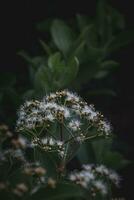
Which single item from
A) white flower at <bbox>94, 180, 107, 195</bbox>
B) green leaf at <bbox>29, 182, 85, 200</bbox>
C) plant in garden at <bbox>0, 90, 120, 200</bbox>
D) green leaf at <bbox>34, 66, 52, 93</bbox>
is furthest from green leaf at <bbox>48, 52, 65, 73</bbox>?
green leaf at <bbox>29, 182, 85, 200</bbox>

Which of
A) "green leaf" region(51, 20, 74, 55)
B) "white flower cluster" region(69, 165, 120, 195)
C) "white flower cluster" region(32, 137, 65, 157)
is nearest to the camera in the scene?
"white flower cluster" region(69, 165, 120, 195)

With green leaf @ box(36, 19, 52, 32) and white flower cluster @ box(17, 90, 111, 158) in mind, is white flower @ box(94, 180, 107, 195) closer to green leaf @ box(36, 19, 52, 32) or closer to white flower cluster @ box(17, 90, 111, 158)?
white flower cluster @ box(17, 90, 111, 158)

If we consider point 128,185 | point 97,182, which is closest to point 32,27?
point 128,185

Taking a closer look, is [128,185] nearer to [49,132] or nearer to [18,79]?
[18,79]

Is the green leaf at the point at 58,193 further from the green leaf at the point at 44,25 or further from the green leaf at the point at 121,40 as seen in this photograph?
the green leaf at the point at 44,25

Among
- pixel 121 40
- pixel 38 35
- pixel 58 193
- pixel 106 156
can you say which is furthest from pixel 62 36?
pixel 58 193

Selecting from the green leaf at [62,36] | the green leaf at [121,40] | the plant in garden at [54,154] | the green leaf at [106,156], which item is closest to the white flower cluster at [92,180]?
the plant in garden at [54,154]
